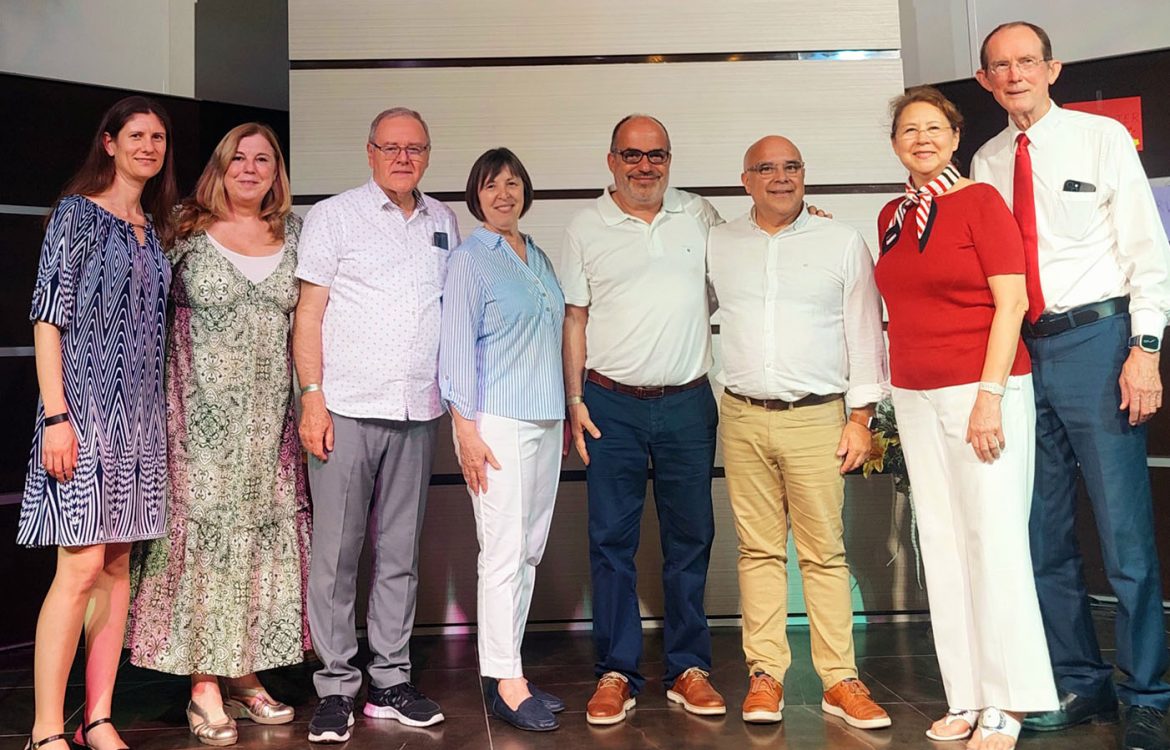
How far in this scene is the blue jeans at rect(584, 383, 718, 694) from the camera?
280cm

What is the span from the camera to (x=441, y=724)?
2725mm

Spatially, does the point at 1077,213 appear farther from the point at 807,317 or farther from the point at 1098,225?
the point at 807,317

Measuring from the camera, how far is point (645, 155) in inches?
111

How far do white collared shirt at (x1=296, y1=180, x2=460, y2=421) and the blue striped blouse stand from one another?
9cm

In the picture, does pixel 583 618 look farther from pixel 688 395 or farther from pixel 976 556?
pixel 976 556

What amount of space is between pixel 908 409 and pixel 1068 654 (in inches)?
33.1

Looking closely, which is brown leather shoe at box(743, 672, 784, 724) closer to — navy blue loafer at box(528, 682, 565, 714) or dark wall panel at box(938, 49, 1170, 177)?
navy blue loafer at box(528, 682, 565, 714)

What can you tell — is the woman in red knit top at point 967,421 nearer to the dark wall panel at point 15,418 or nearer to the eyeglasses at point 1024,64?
the eyeglasses at point 1024,64

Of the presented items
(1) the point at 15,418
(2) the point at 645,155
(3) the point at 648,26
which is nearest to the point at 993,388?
(2) the point at 645,155

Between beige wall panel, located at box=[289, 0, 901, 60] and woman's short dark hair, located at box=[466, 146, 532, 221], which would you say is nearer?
woman's short dark hair, located at box=[466, 146, 532, 221]

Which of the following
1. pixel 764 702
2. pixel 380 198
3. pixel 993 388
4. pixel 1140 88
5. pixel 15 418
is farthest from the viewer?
pixel 1140 88

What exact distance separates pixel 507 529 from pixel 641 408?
1.72 feet

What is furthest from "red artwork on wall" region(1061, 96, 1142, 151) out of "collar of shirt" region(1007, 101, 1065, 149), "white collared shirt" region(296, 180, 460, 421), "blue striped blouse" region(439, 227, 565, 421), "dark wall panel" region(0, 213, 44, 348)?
"dark wall panel" region(0, 213, 44, 348)

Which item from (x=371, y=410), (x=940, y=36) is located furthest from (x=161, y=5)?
(x=940, y=36)
